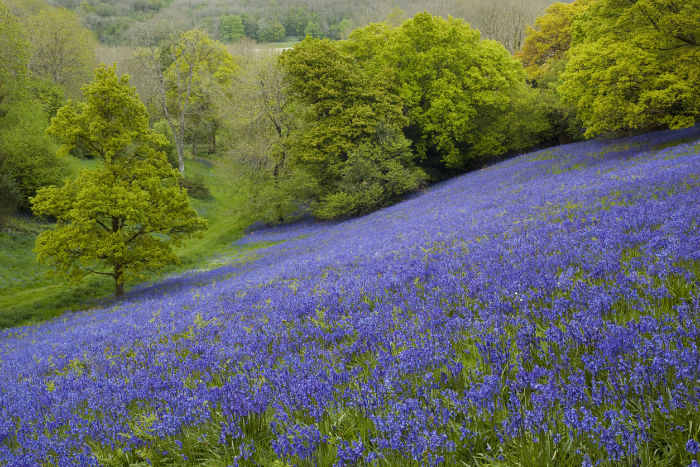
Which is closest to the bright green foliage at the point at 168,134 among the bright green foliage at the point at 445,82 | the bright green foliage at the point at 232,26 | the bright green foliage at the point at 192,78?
the bright green foliage at the point at 192,78

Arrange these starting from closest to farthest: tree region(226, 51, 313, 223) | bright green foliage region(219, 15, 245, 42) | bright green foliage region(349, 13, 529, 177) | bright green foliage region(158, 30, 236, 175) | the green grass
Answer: the green grass < tree region(226, 51, 313, 223) < bright green foliage region(349, 13, 529, 177) < bright green foliage region(158, 30, 236, 175) < bright green foliage region(219, 15, 245, 42)

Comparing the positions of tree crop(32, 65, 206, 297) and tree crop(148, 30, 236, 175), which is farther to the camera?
tree crop(148, 30, 236, 175)

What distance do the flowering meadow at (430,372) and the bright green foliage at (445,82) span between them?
3091 centimetres

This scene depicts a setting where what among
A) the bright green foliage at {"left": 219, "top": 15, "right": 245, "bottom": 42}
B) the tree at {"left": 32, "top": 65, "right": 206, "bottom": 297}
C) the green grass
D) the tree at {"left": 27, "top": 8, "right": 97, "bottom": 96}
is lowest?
the green grass

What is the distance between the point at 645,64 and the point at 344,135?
20.4 meters

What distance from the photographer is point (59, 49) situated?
155ft

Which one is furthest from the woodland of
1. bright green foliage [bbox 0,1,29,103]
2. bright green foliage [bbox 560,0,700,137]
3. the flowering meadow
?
bright green foliage [bbox 0,1,29,103]

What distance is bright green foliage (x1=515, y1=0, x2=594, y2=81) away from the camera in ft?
154

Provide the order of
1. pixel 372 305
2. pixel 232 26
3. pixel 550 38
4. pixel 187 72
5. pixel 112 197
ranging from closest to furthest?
pixel 372 305
pixel 112 197
pixel 550 38
pixel 187 72
pixel 232 26

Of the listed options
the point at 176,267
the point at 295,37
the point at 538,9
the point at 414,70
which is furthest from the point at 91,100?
the point at 295,37

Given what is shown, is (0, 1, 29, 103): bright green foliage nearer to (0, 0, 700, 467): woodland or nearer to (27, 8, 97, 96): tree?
(0, 0, 700, 467): woodland

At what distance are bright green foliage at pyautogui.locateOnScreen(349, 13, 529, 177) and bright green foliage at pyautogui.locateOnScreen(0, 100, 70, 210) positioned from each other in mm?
29143

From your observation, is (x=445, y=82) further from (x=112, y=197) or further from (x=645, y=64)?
(x=112, y=197)

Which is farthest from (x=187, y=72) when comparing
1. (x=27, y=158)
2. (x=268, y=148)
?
(x=27, y=158)
